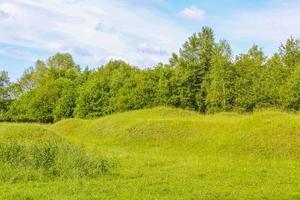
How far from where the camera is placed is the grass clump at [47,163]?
14723 mm

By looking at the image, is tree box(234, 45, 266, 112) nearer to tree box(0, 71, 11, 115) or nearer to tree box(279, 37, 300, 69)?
tree box(279, 37, 300, 69)

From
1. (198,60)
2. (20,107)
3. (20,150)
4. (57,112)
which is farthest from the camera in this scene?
(20,107)

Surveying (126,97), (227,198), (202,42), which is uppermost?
(202,42)

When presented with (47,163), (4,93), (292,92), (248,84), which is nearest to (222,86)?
(248,84)

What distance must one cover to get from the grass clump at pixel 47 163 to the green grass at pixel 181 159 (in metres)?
0.34

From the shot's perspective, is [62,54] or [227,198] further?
[62,54]

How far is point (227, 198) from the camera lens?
1199cm

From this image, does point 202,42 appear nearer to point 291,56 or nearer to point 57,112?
point 291,56

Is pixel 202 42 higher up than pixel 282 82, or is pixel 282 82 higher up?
pixel 202 42

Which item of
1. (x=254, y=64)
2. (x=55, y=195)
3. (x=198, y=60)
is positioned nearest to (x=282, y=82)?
(x=254, y=64)

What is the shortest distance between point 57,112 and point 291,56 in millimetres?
34376

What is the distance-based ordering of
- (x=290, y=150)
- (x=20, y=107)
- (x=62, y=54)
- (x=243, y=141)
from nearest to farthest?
(x=290, y=150) → (x=243, y=141) → (x=20, y=107) → (x=62, y=54)

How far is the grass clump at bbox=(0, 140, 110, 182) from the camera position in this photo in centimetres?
1472

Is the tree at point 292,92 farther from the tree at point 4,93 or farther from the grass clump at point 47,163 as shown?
the tree at point 4,93
